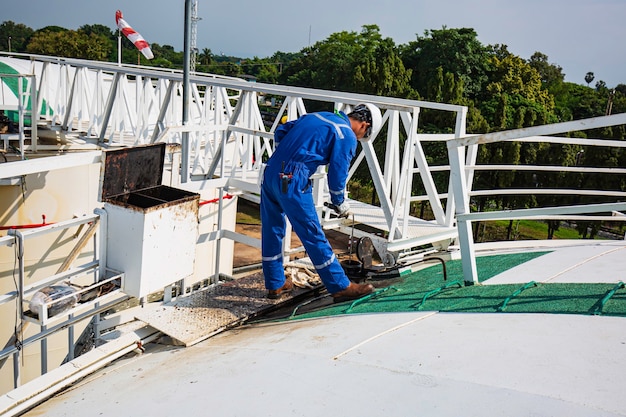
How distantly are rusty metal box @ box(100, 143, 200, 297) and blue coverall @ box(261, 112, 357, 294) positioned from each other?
718 millimetres

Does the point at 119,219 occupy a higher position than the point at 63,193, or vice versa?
the point at 119,219

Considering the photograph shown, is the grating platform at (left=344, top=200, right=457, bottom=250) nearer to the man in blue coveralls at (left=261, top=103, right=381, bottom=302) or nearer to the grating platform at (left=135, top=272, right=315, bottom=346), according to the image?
the grating platform at (left=135, top=272, right=315, bottom=346)

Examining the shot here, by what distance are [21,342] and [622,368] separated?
351 cm

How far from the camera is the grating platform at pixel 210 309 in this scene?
4465 mm

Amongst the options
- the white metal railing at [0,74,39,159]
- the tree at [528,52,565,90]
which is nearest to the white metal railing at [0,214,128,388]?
the white metal railing at [0,74,39,159]

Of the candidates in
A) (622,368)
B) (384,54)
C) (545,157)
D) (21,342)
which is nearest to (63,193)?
(21,342)

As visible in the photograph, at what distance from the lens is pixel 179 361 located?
3.93m

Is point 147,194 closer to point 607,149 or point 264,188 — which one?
point 264,188

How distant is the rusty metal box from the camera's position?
4.12 m

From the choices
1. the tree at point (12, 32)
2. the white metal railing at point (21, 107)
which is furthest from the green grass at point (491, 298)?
the tree at point (12, 32)

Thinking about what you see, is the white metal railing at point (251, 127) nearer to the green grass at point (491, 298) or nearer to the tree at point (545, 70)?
the green grass at point (491, 298)

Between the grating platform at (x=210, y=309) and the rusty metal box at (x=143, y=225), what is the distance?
38cm

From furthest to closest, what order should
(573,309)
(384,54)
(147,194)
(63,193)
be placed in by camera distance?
Result: (384,54) → (63,193) → (147,194) → (573,309)

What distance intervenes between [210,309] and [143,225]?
3.79ft
